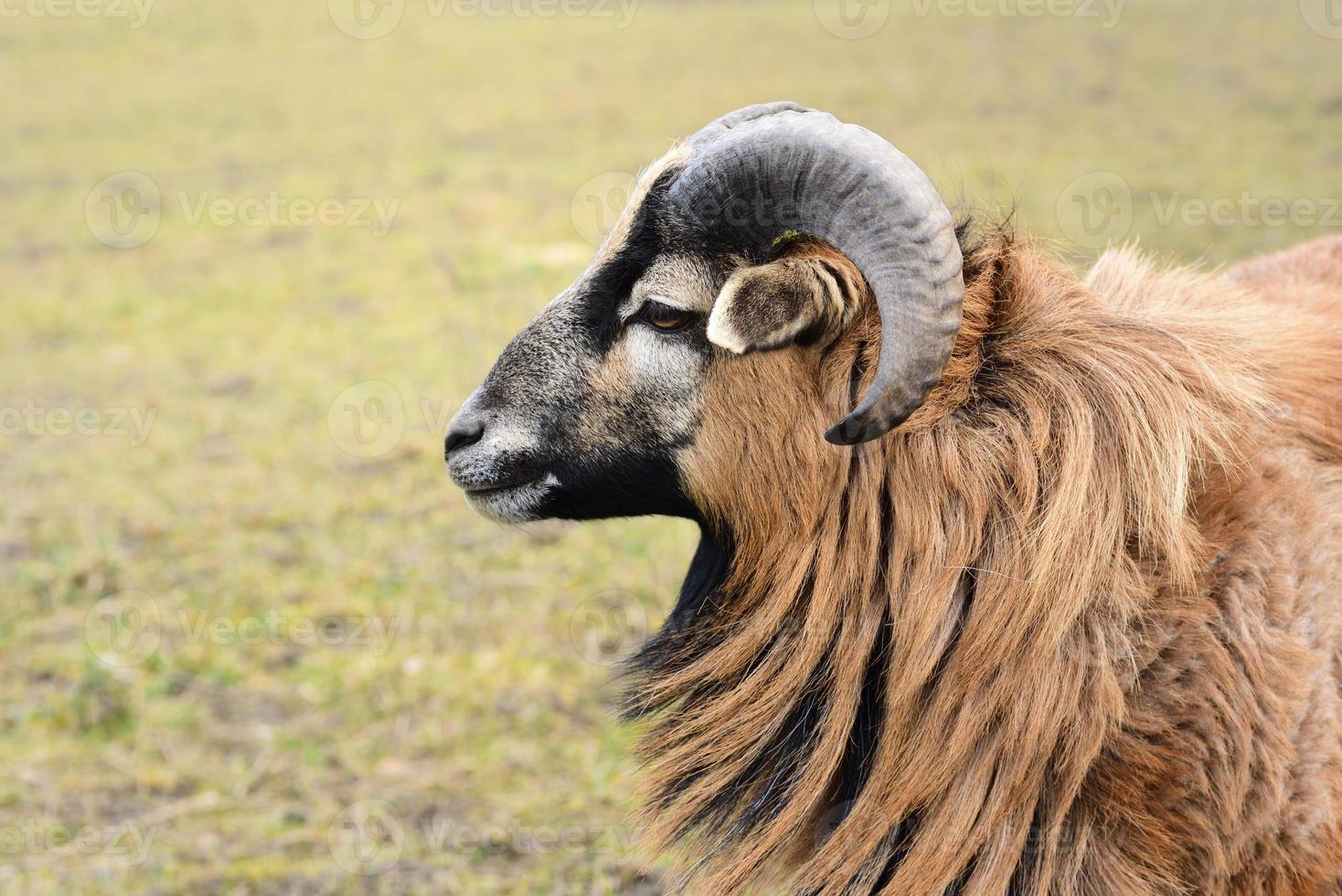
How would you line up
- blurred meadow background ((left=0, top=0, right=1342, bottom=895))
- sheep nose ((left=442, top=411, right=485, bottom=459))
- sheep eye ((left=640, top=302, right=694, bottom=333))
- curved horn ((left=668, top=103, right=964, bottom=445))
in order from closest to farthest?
curved horn ((left=668, top=103, right=964, bottom=445)) → sheep eye ((left=640, top=302, right=694, bottom=333)) → sheep nose ((left=442, top=411, right=485, bottom=459)) → blurred meadow background ((left=0, top=0, right=1342, bottom=895))

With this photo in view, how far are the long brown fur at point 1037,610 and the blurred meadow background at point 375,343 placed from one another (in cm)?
74

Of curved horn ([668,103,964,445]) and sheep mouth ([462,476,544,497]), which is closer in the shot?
curved horn ([668,103,964,445])

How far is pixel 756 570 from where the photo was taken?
3.02 m

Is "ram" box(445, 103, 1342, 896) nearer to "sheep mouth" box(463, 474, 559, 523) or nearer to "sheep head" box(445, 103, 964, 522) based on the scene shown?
"sheep head" box(445, 103, 964, 522)

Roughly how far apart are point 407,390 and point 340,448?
3.06ft

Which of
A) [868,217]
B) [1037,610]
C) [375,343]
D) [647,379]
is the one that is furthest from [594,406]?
[375,343]

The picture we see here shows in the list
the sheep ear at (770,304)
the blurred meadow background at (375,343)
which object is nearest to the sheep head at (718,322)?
the sheep ear at (770,304)

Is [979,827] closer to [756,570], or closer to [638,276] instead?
[756,570]

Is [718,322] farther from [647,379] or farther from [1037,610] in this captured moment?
[1037,610]

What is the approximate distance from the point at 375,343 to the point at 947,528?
26.0 feet

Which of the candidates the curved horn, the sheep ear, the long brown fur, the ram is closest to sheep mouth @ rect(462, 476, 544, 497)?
the ram

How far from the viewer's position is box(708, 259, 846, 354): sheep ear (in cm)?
264

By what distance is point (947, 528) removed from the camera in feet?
8.95

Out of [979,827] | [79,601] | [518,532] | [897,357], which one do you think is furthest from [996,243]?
[79,601]
